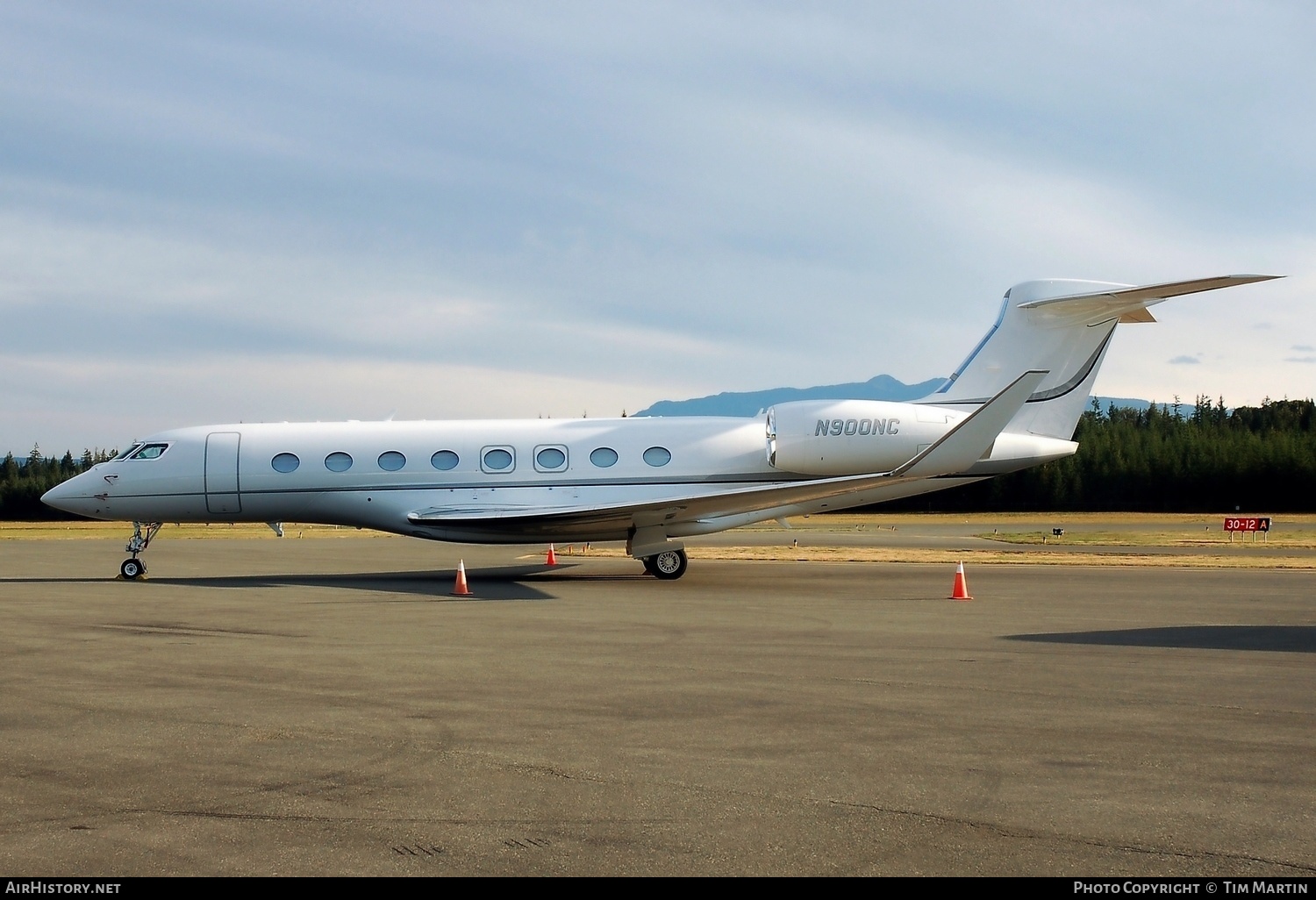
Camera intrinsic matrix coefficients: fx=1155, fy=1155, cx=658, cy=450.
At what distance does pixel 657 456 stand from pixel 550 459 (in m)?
2.12

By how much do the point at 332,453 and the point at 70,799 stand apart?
17486mm

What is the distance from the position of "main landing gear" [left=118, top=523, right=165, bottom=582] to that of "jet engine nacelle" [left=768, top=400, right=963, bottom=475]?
12474mm

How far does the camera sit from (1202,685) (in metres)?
9.59

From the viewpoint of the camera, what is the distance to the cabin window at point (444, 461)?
22.8 metres

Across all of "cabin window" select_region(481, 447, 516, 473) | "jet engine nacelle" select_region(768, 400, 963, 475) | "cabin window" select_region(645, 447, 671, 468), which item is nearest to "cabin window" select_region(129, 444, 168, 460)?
"cabin window" select_region(481, 447, 516, 473)

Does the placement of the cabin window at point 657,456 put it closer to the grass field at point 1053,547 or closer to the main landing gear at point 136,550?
the grass field at point 1053,547

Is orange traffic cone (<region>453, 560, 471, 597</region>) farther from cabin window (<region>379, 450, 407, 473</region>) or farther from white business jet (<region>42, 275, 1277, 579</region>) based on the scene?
cabin window (<region>379, 450, 407, 473</region>)

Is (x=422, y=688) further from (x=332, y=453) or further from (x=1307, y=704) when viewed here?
(x=332, y=453)

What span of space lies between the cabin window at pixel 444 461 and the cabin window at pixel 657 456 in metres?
3.74

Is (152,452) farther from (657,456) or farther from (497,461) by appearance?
(657,456)

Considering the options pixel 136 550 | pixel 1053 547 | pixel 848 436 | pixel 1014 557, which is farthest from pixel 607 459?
pixel 1053 547

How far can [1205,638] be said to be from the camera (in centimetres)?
1294

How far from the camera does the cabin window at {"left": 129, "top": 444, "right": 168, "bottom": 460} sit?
2334 cm

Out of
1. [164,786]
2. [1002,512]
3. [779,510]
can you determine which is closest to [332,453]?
[779,510]
